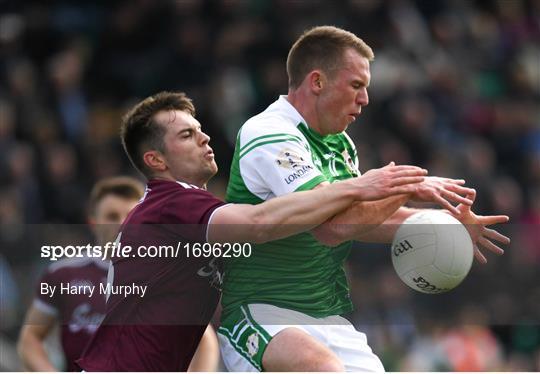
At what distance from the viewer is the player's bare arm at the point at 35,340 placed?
808 centimetres

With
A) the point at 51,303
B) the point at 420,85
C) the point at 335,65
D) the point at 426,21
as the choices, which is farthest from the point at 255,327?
the point at 426,21

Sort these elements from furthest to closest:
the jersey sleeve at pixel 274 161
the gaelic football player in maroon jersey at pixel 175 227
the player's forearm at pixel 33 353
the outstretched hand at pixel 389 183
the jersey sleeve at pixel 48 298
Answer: the jersey sleeve at pixel 48 298
the player's forearm at pixel 33 353
the jersey sleeve at pixel 274 161
the gaelic football player in maroon jersey at pixel 175 227
the outstretched hand at pixel 389 183

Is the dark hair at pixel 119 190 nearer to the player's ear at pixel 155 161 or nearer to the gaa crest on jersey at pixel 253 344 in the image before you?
the player's ear at pixel 155 161

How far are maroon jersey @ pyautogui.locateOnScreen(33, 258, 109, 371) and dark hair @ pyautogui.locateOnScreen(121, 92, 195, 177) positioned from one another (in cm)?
181

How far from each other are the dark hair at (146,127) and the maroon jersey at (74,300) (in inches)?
71.1

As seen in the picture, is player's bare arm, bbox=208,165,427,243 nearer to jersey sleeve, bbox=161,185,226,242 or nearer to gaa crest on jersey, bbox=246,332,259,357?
jersey sleeve, bbox=161,185,226,242

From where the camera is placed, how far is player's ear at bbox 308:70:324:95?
6531mm

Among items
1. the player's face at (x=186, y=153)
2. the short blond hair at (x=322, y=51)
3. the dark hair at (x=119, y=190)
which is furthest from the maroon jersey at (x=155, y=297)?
the dark hair at (x=119, y=190)

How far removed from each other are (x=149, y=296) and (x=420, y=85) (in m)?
9.28

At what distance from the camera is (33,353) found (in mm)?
8148

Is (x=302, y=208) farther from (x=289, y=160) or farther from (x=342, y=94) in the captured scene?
(x=342, y=94)

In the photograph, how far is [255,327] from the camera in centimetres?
621

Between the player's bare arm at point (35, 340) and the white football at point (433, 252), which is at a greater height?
the player's bare arm at point (35, 340)

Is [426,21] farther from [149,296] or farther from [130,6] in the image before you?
[149,296]
